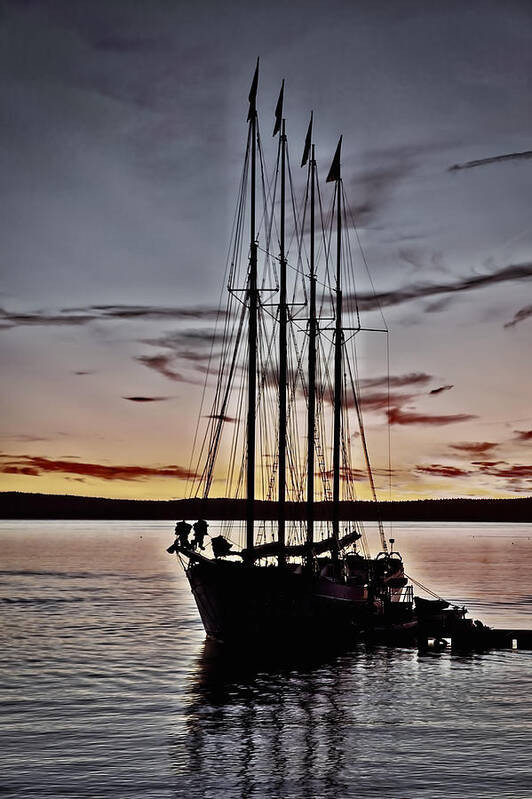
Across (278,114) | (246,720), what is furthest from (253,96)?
(246,720)

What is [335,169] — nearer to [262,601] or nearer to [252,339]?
[252,339]

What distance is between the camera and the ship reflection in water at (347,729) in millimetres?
30688

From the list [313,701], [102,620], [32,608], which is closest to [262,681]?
[313,701]

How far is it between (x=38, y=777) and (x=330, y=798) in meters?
9.93

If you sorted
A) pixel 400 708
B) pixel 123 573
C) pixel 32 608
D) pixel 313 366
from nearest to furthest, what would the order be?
pixel 400 708
pixel 313 366
pixel 32 608
pixel 123 573

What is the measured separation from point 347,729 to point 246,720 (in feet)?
14.6

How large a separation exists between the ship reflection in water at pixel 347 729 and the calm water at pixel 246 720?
0.09 meters

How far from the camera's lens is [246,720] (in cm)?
4016

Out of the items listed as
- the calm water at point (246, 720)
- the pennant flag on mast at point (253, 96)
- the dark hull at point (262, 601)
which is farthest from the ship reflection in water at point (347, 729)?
the pennant flag on mast at point (253, 96)

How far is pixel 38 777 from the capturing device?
31.3m

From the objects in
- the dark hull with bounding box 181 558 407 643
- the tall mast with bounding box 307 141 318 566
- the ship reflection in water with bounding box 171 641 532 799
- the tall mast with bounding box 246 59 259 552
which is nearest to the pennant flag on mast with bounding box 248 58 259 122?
the tall mast with bounding box 246 59 259 552

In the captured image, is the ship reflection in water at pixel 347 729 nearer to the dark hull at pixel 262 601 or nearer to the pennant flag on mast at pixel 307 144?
the dark hull at pixel 262 601

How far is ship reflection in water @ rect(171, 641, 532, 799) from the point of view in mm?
30688

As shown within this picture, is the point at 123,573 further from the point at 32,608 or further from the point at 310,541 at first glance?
the point at 310,541
